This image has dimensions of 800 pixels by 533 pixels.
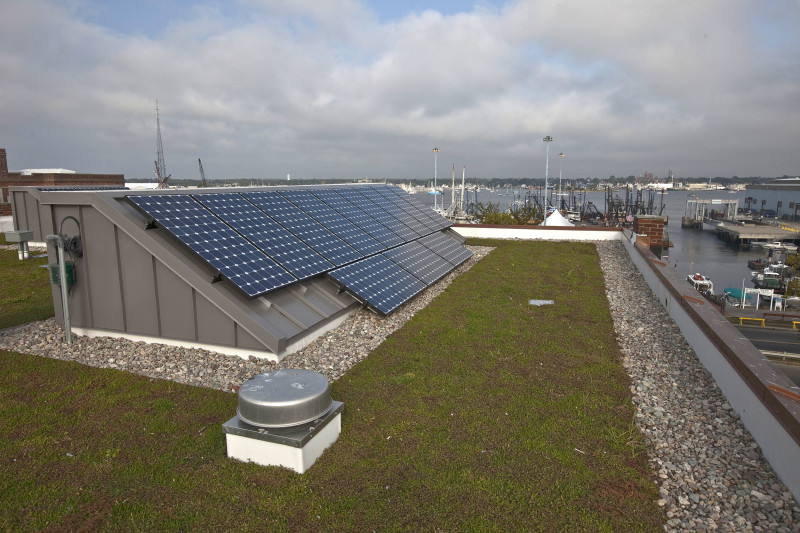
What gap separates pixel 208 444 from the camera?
7949 mm

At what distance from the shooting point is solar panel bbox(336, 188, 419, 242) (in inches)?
915

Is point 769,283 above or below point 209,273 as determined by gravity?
below

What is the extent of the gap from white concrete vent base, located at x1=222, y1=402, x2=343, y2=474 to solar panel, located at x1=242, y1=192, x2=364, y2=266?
870 centimetres

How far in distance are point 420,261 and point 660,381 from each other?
11942 millimetres

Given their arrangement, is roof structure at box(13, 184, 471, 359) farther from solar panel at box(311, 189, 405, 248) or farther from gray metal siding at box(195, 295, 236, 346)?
solar panel at box(311, 189, 405, 248)

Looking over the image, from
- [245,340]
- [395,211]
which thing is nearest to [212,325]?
[245,340]

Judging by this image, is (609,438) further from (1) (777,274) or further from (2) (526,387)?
(1) (777,274)

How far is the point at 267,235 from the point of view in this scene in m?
15.1

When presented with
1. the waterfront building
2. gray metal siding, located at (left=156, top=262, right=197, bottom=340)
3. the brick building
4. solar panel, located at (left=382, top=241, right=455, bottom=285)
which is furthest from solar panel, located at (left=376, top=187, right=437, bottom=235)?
the waterfront building

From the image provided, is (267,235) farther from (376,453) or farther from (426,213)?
(426,213)

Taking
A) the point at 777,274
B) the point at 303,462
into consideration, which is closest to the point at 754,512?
the point at 303,462

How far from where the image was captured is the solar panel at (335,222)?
1866cm

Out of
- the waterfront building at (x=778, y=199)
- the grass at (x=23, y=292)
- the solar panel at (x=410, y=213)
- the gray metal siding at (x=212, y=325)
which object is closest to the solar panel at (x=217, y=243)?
the gray metal siding at (x=212, y=325)

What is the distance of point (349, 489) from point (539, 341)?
7733 mm
